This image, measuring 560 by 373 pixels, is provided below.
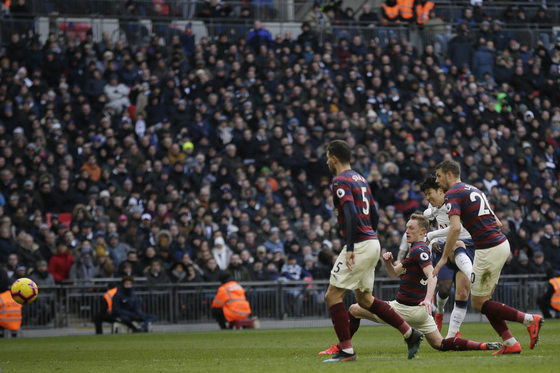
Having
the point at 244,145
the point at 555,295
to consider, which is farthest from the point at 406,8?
the point at 555,295

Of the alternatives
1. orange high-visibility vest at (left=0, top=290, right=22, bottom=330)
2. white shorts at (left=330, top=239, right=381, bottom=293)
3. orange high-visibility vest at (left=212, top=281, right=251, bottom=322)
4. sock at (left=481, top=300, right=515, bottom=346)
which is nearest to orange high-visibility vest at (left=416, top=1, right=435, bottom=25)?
orange high-visibility vest at (left=212, top=281, right=251, bottom=322)

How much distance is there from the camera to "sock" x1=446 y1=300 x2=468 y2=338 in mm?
10348

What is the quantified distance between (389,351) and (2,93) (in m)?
15.0

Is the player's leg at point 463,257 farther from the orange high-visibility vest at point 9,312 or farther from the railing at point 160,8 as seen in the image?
the railing at point 160,8

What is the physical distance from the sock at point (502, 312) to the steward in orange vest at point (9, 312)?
10.6 m

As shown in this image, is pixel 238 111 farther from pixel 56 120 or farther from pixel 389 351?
pixel 389 351

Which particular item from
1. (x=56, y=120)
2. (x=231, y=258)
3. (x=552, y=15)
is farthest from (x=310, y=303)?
(x=552, y=15)

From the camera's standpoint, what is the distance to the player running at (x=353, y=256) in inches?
329

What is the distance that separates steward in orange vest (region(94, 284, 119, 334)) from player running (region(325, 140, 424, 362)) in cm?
998

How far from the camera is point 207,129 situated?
915 inches

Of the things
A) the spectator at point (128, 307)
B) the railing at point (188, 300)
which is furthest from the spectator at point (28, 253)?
the spectator at point (128, 307)

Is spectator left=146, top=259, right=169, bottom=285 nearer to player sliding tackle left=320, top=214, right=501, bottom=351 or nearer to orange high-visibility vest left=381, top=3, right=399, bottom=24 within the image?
player sliding tackle left=320, top=214, right=501, bottom=351

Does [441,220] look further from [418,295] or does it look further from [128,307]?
[128,307]

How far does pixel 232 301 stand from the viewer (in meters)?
18.1
